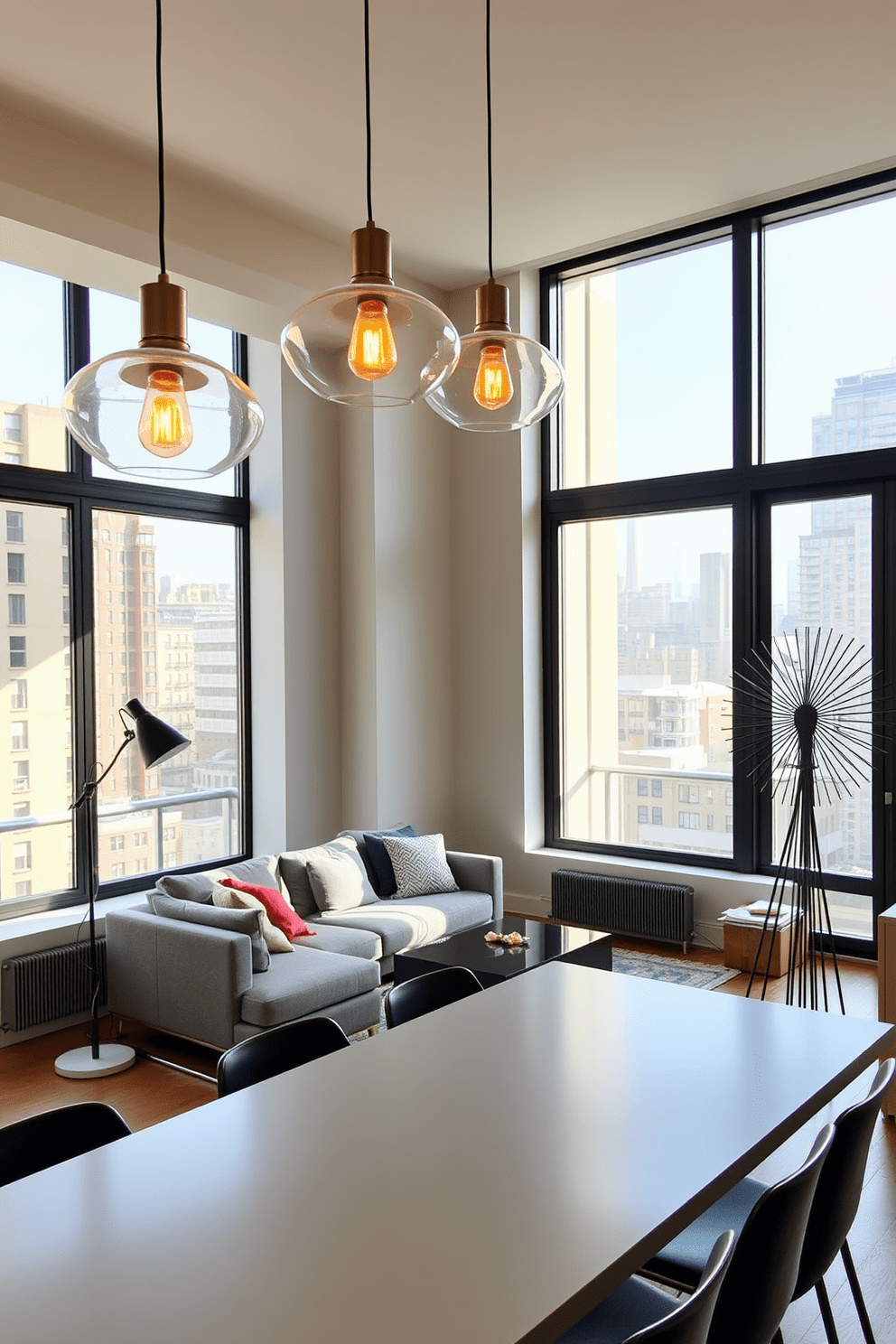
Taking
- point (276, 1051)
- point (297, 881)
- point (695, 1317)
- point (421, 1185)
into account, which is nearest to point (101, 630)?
point (297, 881)

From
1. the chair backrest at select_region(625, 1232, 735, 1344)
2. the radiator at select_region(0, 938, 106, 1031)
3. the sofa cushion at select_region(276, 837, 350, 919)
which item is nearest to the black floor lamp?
the radiator at select_region(0, 938, 106, 1031)

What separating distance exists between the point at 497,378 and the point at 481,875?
14.7 feet

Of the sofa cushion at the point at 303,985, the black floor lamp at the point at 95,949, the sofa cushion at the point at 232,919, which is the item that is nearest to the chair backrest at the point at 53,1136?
the sofa cushion at the point at 303,985

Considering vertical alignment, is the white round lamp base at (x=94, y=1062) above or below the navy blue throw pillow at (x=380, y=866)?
below

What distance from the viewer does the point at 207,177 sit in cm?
549

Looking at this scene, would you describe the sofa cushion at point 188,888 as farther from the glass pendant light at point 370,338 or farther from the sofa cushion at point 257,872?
the glass pendant light at point 370,338

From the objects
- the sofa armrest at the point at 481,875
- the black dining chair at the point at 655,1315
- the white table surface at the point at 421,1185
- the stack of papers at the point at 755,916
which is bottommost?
the stack of papers at the point at 755,916

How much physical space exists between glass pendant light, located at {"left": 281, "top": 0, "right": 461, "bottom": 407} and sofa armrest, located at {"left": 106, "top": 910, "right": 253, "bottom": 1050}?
3.07 m

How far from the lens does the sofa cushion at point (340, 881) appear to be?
19.0 ft

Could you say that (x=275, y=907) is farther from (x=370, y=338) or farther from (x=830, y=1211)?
(x=370, y=338)

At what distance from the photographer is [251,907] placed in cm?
504

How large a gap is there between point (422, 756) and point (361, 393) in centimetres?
549

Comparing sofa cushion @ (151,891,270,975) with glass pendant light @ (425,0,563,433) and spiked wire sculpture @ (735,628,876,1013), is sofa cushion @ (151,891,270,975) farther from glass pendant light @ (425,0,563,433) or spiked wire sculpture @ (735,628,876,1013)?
glass pendant light @ (425,0,563,433)

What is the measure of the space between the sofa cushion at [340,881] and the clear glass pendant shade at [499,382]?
3.87 meters
